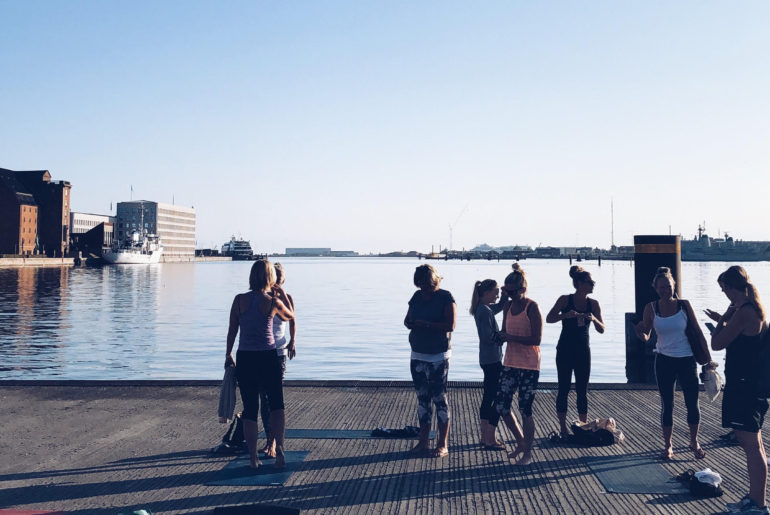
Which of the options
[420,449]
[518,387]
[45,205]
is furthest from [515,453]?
[45,205]

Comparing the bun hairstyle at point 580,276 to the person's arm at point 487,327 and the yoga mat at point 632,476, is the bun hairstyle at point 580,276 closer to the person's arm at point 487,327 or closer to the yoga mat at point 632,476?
the person's arm at point 487,327

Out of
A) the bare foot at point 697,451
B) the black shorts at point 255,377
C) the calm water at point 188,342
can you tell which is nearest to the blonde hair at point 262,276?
the black shorts at point 255,377

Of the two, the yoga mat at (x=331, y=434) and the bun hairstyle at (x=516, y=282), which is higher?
the bun hairstyle at (x=516, y=282)

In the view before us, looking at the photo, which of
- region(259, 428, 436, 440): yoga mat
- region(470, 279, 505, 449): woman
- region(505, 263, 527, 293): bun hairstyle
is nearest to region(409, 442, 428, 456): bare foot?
region(259, 428, 436, 440): yoga mat

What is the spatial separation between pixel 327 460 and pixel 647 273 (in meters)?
6.60

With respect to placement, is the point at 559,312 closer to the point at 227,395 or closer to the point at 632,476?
the point at 632,476

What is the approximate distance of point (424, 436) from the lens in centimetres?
714

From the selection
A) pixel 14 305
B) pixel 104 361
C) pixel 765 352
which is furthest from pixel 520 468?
pixel 14 305

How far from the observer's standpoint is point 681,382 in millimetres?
6891

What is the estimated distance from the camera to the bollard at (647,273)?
11.0 m

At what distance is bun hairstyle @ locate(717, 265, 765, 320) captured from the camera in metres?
5.38

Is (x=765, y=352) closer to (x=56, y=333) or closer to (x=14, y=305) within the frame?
(x=56, y=333)

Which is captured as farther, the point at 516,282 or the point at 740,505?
the point at 516,282

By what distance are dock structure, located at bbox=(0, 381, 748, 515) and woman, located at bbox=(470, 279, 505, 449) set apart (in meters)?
0.28
